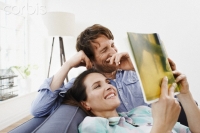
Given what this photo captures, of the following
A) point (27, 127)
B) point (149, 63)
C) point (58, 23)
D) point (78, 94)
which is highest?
point (58, 23)

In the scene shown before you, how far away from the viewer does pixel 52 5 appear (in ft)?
11.5

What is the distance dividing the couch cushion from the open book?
14.1 inches

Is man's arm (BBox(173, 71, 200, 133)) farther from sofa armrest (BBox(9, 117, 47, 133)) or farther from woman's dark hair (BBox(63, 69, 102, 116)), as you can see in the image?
sofa armrest (BBox(9, 117, 47, 133))

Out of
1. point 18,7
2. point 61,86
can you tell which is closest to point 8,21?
point 18,7

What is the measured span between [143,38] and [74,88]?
0.60m

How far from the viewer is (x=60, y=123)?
2.71ft

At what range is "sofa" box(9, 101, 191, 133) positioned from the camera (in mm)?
771

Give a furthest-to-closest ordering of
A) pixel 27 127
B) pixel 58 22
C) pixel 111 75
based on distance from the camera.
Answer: pixel 58 22 < pixel 111 75 < pixel 27 127

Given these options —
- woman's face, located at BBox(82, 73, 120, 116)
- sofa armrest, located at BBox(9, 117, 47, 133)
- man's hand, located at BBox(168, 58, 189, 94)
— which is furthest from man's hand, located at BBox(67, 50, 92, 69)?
man's hand, located at BBox(168, 58, 189, 94)

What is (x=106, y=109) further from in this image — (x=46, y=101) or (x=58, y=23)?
(x=58, y=23)

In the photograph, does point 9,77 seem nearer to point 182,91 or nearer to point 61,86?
point 61,86

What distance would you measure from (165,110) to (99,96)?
462 millimetres

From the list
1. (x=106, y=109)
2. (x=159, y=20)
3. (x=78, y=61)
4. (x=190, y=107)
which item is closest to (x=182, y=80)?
(x=190, y=107)

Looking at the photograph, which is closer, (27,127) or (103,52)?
(27,127)
